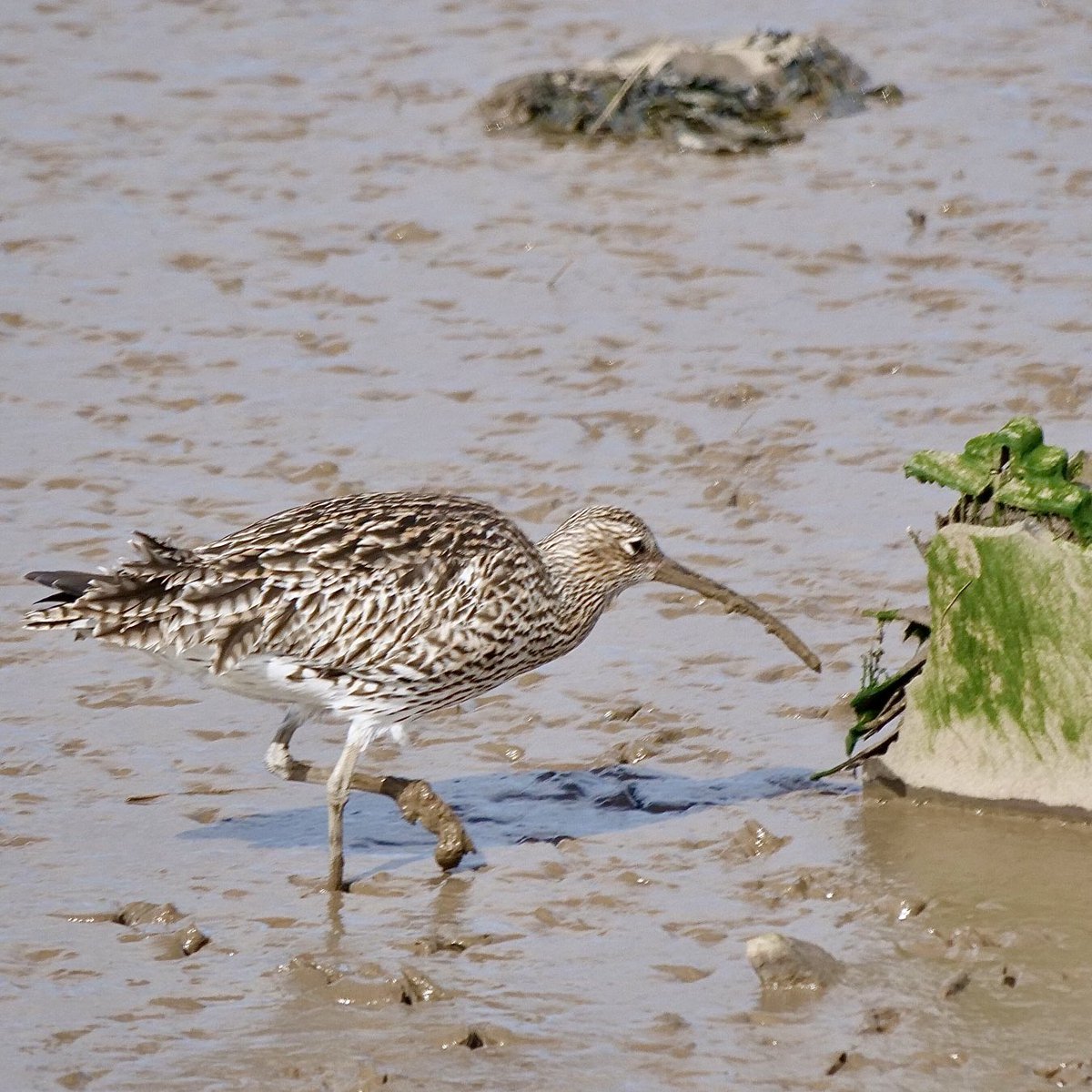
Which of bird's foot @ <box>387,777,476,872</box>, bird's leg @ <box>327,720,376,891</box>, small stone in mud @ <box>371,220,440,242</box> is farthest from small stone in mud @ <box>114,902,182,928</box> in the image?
small stone in mud @ <box>371,220,440,242</box>

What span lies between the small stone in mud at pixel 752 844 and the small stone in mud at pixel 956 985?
44.9 inches

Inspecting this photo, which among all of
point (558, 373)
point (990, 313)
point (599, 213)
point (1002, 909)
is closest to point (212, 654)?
point (1002, 909)

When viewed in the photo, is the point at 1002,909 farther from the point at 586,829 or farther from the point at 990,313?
the point at 990,313

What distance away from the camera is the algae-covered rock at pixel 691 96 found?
15109mm

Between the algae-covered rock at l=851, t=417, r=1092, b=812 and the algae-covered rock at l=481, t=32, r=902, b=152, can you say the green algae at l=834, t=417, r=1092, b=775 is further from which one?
the algae-covered rock at l=481, t=32, r=902, b=152

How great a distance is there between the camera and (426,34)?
58.6 feet

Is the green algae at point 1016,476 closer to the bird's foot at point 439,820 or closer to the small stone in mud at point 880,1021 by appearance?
the small stone in mud at point 880,1021

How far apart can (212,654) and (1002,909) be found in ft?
8.47

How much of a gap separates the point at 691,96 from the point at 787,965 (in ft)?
32.7

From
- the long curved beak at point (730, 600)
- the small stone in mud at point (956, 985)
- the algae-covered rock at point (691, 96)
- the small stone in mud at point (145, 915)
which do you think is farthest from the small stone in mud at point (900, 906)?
the algae-covered rock at point (691, 96)

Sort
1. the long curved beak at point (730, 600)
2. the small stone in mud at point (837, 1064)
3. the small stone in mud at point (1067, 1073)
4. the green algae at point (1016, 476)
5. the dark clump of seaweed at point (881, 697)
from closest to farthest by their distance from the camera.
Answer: the small stone in mud at point (1067, 1073), the small stone in mud at point (837, 1064), the green algae at point (1016, 476), the dark clump of seaweed at point (881, 697), the long curved beak at point (730, 600)

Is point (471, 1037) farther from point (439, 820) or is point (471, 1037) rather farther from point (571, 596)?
point (571, 596)

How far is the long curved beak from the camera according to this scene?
323 inches

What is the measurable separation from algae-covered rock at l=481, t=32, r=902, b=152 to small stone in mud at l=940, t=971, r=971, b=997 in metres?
9.46
